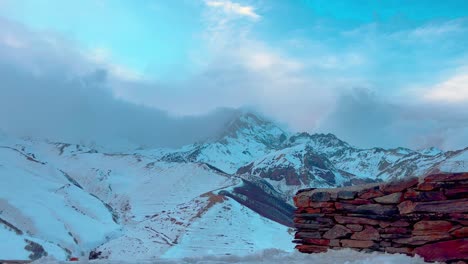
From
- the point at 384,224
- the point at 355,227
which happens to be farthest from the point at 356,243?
the point at 384,224

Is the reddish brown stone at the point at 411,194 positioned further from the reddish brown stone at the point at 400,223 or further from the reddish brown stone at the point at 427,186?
the reddish brown stone at the point at 400,223

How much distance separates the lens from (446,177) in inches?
396

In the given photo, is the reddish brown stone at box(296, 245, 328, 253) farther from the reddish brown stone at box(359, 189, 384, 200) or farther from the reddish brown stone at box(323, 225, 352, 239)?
the reddish brown stone at box(359, 189, 384, 200)

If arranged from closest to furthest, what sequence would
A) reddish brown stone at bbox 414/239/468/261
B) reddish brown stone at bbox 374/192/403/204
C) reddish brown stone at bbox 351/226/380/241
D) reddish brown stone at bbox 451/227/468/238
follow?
reddish brown stone at bbox 414/239/468/261 → reddish brown stone at bbox 451/227/468/238 → reddish brown stone at bbox 374/192/403/204 → reddish brown stone at bbox 351/226/380/241

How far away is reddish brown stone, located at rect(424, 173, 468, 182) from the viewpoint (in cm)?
992

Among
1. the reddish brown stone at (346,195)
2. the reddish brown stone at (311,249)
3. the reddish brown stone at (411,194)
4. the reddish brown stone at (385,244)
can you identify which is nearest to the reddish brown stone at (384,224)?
the reddish brown stone at (385,244)

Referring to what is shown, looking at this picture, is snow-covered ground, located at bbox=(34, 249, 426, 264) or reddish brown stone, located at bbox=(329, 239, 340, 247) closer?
snow-covered ground, located at bbox=(34, 249, 426, 264)

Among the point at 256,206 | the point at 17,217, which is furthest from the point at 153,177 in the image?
the point at 17,217

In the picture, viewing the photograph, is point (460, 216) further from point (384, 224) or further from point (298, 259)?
point (298, 259)

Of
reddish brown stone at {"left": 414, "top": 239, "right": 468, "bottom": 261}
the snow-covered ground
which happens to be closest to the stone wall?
reddish brown stone at {"left": 414, "top": 239, "right": 468, "bottom": 261}

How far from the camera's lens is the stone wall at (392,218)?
9805mm

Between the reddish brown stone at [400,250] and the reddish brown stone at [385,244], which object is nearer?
the reddish brown stone at [400,250]

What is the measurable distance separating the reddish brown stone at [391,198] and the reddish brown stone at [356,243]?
0.92 m

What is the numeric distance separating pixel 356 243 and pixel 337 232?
0.53 metres
